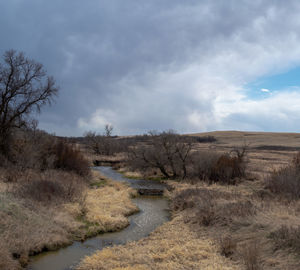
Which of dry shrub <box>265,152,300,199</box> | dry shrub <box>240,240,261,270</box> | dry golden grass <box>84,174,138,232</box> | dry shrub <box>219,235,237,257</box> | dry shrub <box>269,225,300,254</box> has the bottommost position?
dry golden grass <box>84,174,138,232</box>

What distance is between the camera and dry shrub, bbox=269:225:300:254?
8.39 m

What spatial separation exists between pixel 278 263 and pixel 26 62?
27828 millimetres

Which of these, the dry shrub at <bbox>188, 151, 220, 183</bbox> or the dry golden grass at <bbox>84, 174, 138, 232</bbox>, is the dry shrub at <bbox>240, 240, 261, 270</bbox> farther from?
the dry shrub at <bbox>188, 151, 220, 183</bbox>

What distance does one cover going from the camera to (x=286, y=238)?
8.87 m

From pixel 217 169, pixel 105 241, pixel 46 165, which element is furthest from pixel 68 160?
pixel 105 241

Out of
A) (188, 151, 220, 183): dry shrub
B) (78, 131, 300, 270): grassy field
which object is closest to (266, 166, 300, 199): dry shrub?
(78, 131, 300, 270): grassy field

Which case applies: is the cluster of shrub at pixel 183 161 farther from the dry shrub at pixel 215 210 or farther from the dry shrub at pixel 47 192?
the dry shrub at pixel 47 192

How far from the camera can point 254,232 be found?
10.5 m

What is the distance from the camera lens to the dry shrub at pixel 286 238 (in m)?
8.39

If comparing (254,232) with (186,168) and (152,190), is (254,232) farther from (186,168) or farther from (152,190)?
(186,168)

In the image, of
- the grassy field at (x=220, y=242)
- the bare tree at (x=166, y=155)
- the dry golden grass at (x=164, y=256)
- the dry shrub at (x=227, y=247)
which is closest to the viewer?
the grassy field at (x=220, y=242)

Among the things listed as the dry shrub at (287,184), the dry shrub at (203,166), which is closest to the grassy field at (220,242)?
the dry shrub at (287,184)

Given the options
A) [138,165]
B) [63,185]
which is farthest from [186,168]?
[63,185]

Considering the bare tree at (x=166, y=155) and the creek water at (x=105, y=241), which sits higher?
the bare tree at (x=166, y=155)
